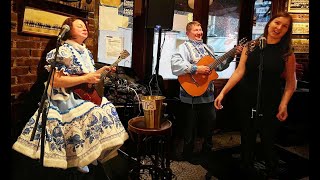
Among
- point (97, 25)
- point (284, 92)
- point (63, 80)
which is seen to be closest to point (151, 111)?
point (63, 80)

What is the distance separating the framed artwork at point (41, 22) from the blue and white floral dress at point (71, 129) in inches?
12.0

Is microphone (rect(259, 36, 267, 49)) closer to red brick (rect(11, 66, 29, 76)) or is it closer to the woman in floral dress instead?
the woman in floral dress

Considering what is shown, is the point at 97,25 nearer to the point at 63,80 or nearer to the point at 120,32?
the point at 120,32

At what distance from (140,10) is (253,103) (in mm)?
1752

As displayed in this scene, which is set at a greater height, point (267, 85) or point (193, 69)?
point (193, 69)

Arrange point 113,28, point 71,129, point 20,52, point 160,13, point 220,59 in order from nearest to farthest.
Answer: point 71,129 < point 20,52 < point 220,59 < point 160,13 < point 113,28

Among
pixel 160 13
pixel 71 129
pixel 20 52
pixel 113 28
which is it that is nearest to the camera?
pixel 71 129

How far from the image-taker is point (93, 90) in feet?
7.30

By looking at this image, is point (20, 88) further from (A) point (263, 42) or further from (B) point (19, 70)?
(A) point (263, 42)

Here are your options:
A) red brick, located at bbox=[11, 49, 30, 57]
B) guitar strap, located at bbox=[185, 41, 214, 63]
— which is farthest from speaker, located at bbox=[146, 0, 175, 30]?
red brick, located at bbox=[11, 49, 30, 57]

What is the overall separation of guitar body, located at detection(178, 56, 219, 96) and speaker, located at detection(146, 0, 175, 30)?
58 cm

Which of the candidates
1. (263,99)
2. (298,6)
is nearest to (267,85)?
(263,99)

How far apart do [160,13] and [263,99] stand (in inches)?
57.1

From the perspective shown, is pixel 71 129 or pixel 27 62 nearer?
pixel 71 129
